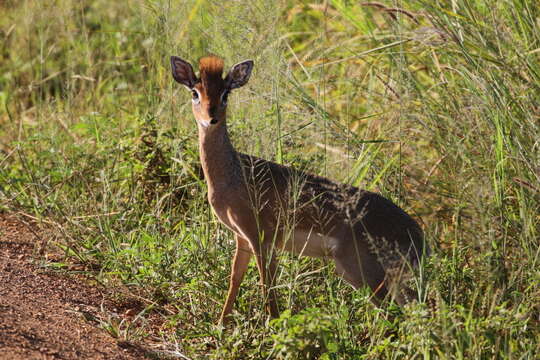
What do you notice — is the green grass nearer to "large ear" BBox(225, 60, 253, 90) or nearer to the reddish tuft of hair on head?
"large ear" BBox(225, 60, 253, 90)

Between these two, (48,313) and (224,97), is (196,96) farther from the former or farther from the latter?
(48,313)

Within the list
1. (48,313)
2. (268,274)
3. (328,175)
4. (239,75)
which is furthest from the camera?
(328,175)

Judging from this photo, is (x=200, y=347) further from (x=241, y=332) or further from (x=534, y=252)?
(x=534, y=252)

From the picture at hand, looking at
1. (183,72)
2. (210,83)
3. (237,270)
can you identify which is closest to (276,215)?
(237,270)

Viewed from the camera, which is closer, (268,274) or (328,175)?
(268,274)

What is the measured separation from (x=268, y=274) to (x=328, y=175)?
1.15m

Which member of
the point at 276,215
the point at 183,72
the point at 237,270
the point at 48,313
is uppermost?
the point at 183,72

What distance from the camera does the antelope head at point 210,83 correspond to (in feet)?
14.5

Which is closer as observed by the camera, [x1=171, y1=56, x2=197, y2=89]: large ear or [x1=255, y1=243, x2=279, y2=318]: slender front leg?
[x1=255, y1=243, x2=279, y2=318]: slender front leg

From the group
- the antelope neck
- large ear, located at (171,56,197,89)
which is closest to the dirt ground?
the antelope neck

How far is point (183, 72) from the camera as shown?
181 inches

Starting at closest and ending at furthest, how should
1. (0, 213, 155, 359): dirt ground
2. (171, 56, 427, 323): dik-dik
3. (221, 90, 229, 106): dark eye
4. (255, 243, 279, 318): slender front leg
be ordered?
(0, 213, 155, 359): dirt ground < (255, 243, 279, 318): slender front leg < (171, 56, 427, 323): dik-dik < (221, 90, 229, 106): dark eye

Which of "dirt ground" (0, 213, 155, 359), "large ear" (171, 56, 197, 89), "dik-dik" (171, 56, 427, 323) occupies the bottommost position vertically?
"dirt ground" (0, 213, 155, 359)

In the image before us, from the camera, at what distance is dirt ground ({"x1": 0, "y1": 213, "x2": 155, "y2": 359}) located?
3.69m
